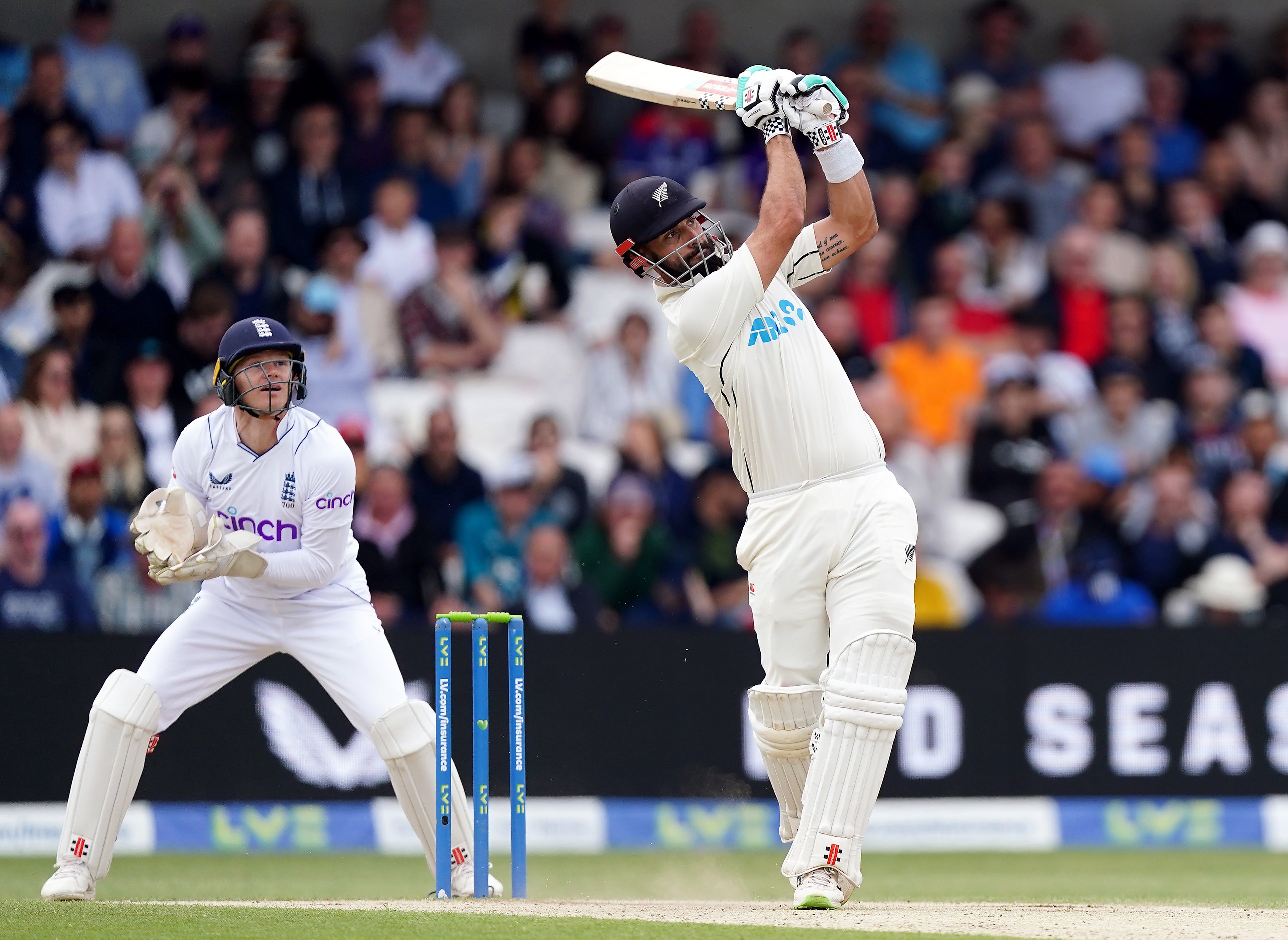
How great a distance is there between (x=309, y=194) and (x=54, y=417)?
242 cm

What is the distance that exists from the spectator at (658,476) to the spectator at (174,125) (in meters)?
3.50

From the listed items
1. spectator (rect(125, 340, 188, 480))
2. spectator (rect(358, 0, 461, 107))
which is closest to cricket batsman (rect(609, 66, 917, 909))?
spectator (rect(125, 340, 188, 480))

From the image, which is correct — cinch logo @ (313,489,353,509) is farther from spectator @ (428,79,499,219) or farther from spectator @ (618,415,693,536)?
spectator @ (428,79,499,219)

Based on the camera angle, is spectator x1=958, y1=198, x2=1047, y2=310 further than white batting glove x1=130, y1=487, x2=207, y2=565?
Yes

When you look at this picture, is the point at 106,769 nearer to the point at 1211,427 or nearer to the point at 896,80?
the point at 1211,427

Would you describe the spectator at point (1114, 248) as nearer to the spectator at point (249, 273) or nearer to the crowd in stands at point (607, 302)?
the crowd in stands at point (607, 302)

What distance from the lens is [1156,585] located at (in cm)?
1121

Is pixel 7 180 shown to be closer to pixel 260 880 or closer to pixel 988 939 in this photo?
pixel 260 880

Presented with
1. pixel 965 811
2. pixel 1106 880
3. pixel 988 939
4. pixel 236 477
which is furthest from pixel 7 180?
pixel 988 939

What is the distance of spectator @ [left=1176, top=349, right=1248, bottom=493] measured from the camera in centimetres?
1196

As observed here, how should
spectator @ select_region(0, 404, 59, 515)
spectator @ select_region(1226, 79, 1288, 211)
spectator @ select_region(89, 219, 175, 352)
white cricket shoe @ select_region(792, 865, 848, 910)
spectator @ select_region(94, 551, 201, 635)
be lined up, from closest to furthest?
white cricket shoe @ select_region(792, 865, 848, 910) → spectator @ select_region(94, 551, 201, 635) → spectator @ select_region(0, 404, 59, 515) → spectator @ select_region(89, 219, 175, 352) → spectator @ select_region(1226, 79, 1288, 211)

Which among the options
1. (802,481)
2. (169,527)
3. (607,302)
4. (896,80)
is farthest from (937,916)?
(896,80)

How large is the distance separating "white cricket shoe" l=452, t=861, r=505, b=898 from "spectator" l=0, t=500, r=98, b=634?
3951 millimetres

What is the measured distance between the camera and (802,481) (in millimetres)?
6121
